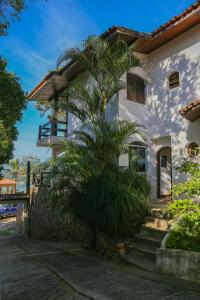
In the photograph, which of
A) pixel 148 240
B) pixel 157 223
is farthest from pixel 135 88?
pixel 148 240

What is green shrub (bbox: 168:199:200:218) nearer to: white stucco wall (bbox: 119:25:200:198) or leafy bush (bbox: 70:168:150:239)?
A: leafy bush (bbox: 70:168:150:239)

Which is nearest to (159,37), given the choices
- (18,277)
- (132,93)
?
(132,93)

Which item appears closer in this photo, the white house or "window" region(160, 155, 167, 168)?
the white house

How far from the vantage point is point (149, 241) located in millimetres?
7266

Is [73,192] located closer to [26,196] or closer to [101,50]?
[101,50]

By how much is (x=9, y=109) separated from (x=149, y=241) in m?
9.69

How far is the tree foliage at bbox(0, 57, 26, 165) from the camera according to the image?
Answer: 42.4ft

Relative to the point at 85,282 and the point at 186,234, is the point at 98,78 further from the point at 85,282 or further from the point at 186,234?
the point at 85,282

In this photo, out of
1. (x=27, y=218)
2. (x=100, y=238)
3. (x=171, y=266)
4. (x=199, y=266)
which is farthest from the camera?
(x=27, y=218)

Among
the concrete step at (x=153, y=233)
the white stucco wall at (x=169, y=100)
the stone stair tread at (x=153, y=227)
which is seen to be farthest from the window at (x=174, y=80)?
the concrete step at (x=153, y=233)

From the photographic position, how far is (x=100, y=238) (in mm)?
8094

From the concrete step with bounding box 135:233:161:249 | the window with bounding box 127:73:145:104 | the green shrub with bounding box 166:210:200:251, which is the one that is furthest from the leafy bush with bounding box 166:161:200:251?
the window with bounding box 127:73:145:104

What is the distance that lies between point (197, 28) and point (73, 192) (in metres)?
7.99

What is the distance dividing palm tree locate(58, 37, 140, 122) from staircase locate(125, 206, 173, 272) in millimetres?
3764
